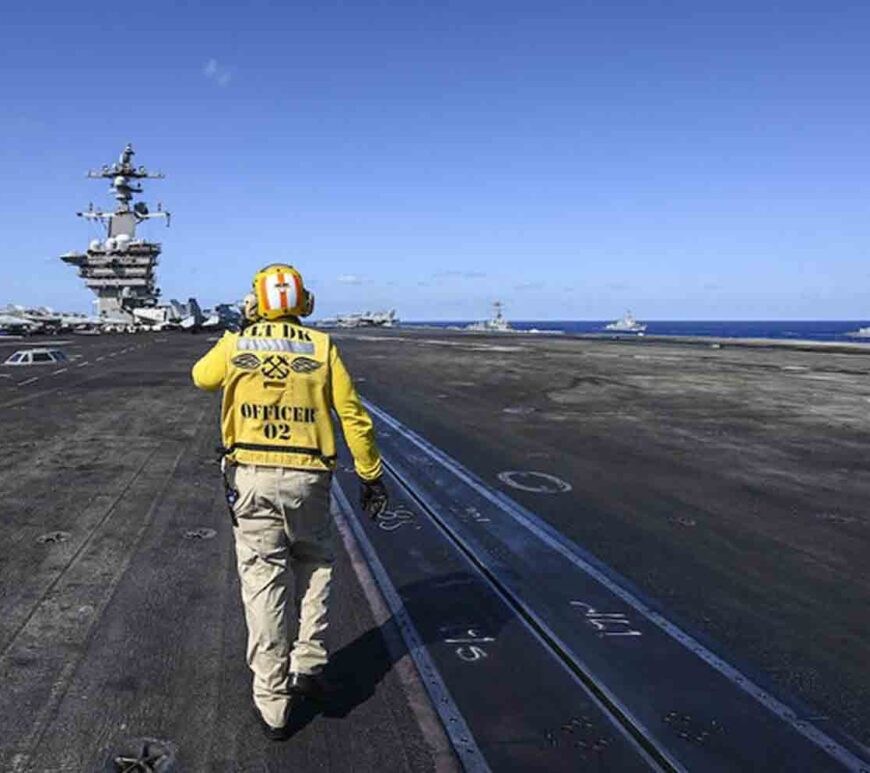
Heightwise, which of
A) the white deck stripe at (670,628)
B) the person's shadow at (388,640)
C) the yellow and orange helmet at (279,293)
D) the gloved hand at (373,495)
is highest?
the yellow and orange helmet at (279,293)

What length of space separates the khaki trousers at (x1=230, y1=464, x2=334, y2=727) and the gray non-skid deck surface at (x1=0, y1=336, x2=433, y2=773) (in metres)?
0.29

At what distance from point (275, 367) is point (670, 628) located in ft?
10.9

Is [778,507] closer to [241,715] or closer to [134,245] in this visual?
[241,715]

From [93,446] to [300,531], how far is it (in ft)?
30.6

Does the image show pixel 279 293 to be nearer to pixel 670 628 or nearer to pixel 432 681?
pixel 432 681

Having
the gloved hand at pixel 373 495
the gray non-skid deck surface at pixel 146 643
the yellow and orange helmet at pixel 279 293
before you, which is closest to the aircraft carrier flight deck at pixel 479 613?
the gray non-skid deck surface at pixel 146 643

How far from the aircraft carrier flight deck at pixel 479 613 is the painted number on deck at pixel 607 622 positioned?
0.07ft


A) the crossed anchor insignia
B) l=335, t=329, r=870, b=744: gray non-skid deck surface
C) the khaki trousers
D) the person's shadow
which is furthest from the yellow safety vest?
l=335, t=329, r=870, b=744: gray non-skid deck surface

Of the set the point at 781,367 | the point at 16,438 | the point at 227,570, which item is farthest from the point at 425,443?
the point at 781,367

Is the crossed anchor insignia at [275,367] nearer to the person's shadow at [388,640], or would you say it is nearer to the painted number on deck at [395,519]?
the person's shadow at [388,640]

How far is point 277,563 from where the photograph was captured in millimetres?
3902

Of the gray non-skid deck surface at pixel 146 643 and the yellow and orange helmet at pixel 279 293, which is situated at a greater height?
the yellow and orange helmet at pixel 279 293

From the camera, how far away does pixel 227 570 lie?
20.1 ft

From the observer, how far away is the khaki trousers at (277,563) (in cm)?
378
